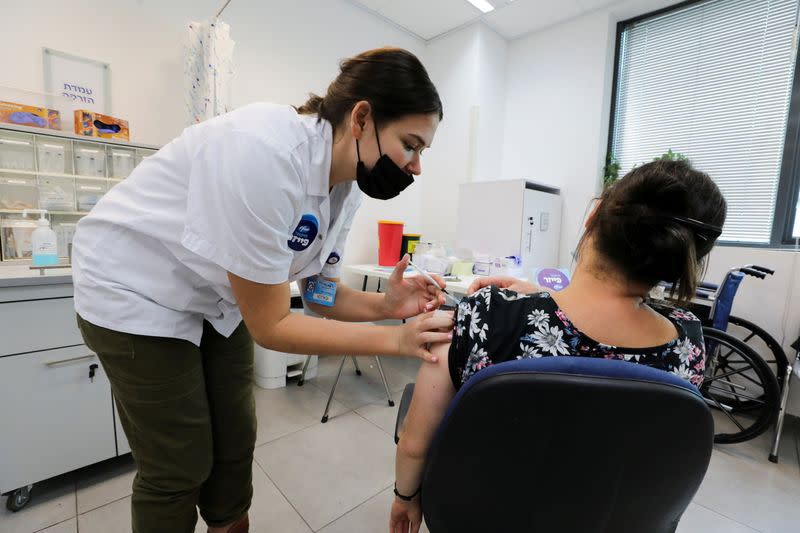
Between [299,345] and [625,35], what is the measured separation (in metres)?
3.50

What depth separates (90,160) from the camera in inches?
68.9

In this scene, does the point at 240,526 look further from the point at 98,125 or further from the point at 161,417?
the point at 98,125

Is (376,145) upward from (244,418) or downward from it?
upward

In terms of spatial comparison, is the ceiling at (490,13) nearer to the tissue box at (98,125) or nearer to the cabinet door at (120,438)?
the tissue box at (98,125)

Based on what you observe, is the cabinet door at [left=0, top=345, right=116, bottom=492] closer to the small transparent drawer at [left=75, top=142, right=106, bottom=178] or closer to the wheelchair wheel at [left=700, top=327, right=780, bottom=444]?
the small transparent drawer at [left=75, top=142, right=106, bottom=178]

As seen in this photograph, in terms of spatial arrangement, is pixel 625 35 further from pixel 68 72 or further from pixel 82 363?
pixel 82 363

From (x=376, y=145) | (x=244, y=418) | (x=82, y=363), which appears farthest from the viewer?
(x=82, y=363)

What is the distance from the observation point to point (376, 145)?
787 mm

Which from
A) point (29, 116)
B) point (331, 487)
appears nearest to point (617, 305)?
point (331, 487)

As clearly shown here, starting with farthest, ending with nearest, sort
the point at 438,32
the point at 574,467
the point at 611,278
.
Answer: the point at 438,32 < the point at 611,278 < the point at 574,467

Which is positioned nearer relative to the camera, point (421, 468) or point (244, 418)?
point (421, 468)

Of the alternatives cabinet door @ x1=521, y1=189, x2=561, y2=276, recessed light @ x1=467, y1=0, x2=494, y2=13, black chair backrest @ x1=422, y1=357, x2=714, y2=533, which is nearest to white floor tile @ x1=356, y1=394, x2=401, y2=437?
cabinet door @ x1=521, y1=189, x2=561, y2=276

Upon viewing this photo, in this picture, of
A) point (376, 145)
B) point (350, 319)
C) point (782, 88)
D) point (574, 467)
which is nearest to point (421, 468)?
point (574, 467)

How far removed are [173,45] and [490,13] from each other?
226 centimetres
